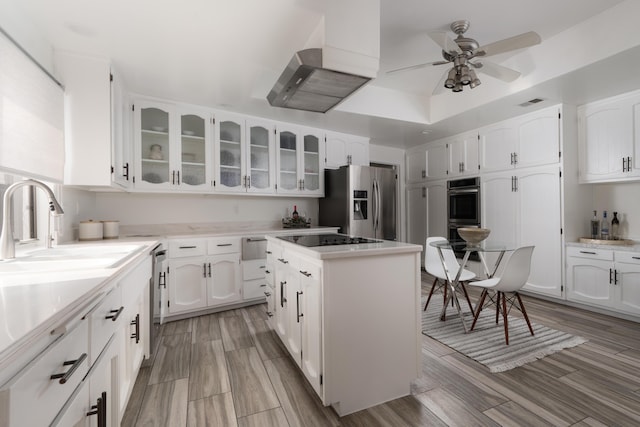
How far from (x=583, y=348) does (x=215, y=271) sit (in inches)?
134

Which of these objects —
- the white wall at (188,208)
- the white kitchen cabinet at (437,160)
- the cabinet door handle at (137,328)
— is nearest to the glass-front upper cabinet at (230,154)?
the white wall at (188,208)

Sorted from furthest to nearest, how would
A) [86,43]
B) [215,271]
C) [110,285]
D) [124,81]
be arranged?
[215,271], [124,81], [86,43], [110,285]

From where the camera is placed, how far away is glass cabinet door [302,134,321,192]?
4051 millimetres

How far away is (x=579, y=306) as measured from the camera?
10.4 ft

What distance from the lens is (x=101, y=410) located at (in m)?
1.02

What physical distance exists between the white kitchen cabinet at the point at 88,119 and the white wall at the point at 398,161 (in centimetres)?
392

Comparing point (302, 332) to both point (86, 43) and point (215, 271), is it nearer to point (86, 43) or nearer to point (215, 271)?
point (215, 271)

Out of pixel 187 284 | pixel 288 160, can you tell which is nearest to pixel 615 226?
pixel 288 160

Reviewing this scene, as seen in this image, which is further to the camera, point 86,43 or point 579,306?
point 579,306

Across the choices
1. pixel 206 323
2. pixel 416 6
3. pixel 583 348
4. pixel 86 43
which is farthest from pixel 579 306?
pixel 86 43

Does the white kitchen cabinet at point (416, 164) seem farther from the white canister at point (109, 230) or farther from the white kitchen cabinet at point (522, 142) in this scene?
the white canister at point (109, 230)

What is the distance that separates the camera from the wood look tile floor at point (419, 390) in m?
1.52

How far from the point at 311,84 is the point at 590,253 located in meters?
3.41

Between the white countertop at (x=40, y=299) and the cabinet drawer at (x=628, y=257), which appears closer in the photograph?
the white countertop at (x=40, y=299)
